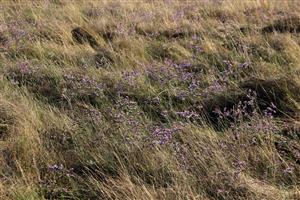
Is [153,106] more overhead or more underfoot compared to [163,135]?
more underfoot

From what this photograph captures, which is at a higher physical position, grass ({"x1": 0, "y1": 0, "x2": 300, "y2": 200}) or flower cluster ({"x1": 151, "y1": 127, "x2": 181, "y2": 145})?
flower cluster ({"x1": 151, "y1": 127, "x2": 181, "y2": 145})

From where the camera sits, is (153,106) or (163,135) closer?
(163,135)

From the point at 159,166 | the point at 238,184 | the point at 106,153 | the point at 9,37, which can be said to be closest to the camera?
the point at 238,184

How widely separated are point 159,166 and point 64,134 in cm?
108

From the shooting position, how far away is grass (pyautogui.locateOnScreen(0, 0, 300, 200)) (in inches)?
140

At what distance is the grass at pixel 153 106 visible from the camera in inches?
140

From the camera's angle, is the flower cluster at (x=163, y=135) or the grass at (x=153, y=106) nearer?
the grass at (x=153, y=106)

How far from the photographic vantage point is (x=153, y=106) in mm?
5078

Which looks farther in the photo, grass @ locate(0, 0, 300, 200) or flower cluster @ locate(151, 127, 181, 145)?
flower cluster @ locate(151, 127, 181, 145)

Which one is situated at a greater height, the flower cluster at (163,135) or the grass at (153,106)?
the flower cluster at (163,135)

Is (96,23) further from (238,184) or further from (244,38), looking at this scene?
(238,184)

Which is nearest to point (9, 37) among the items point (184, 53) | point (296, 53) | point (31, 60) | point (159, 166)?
point (31, 60)

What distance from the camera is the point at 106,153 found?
3.93m

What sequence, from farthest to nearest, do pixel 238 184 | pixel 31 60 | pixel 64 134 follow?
pixel 31 60
pixel 64 134
pixel 238 184
